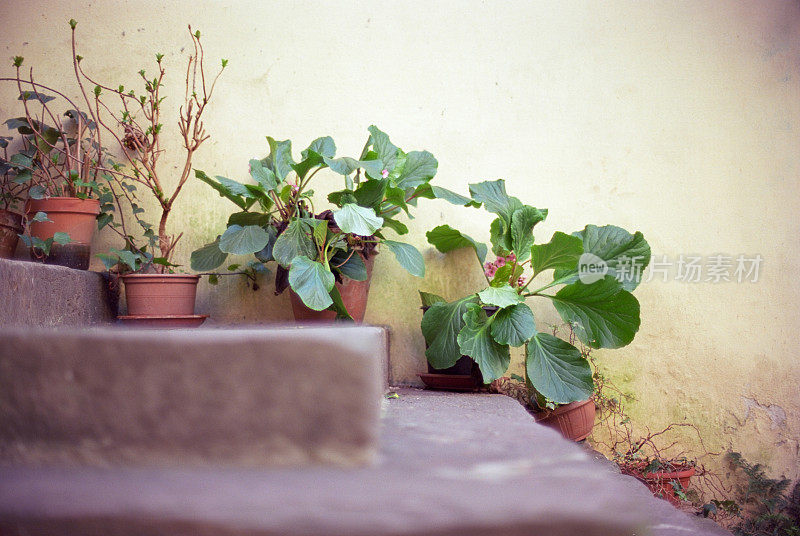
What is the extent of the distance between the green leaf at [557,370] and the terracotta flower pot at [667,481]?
582 millimetres

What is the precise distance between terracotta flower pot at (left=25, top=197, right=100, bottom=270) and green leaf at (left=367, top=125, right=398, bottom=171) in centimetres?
109

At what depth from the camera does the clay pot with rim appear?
1.84m

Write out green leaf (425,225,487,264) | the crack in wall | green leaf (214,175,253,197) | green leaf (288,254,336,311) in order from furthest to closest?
1. the crack in wall
2. green leaf (425,225,487,264)
3. green leaf (214,175,253,197)
4. green leaf (288,254,336,311)

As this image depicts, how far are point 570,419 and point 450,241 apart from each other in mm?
815

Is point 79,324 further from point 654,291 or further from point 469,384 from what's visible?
point 654,291

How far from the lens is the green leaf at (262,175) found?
5.70ft

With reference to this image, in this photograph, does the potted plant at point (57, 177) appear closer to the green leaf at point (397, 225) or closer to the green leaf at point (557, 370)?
the green leaf at point (397, 225)

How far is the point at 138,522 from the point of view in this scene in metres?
0.51

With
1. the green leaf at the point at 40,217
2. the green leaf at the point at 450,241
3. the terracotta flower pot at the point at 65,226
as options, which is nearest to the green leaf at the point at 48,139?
the terracotta flower pot at the point at 65,226

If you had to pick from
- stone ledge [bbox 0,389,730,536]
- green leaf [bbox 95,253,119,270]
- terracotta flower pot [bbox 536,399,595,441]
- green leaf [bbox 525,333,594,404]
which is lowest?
terracotta flower pot [bbox 536,399,595,441]

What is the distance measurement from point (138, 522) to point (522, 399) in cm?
168

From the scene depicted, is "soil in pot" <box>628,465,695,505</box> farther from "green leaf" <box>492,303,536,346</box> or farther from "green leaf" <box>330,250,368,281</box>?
"green leaf" <box>330,250,368,281</box>

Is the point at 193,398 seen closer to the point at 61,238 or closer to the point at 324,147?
the point at 324,147

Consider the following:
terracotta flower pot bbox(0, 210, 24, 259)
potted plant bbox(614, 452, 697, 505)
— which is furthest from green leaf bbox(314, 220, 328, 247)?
potted plant bbox(614, 452, 697, 505)
